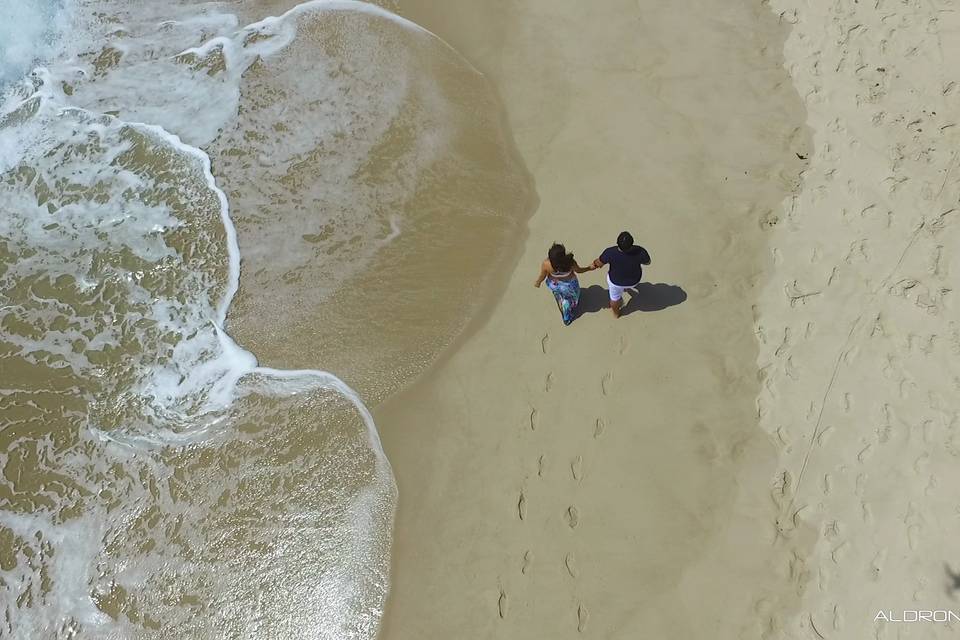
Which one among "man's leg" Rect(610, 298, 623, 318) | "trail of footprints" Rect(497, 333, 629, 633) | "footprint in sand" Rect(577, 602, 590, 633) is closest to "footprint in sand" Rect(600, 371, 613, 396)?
"trail of footprints" Rect(497, 333, 629, 633)

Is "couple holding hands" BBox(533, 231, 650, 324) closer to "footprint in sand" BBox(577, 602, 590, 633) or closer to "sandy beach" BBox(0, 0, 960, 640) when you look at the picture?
"sandy beach" BBox(0, 0, 960, 640)

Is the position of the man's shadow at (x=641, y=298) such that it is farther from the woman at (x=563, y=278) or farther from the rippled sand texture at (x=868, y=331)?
the rippled sand texture at (x=868, y=331)

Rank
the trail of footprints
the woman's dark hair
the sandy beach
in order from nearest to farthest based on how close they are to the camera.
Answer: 1. the trail of footprints
2. the sandy beach
3. the woman's dark hair

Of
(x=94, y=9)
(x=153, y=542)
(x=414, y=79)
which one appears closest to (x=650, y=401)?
(x=153, y=542)


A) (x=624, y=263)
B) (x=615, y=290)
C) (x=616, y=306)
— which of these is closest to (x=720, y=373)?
(x=616, y=306)

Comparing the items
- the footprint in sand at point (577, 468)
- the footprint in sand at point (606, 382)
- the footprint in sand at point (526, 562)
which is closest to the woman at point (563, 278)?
the footprint in sand at point (606, 382)

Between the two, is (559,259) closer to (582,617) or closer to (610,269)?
(610,269)

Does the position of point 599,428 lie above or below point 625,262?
below

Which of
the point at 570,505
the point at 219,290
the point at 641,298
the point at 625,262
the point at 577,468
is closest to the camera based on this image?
the point at 570,505
